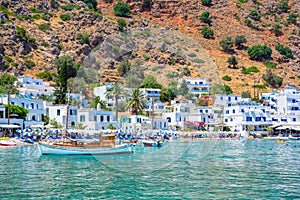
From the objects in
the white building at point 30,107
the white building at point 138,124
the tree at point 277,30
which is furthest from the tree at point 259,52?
the white building at point 30,107

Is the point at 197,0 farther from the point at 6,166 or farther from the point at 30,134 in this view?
the point at 6,166

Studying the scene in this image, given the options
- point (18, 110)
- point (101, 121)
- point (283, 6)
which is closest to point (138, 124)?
point (101, 121)

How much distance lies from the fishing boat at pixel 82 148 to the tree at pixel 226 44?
85.1 metres

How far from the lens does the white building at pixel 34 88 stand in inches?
2867

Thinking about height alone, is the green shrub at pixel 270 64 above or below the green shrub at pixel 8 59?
above

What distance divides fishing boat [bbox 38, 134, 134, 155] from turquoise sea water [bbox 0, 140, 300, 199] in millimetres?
2921

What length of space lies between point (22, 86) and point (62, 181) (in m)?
53.4

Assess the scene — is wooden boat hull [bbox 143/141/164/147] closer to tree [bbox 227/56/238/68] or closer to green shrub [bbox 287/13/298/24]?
tree [bbox 227/56/238/68]

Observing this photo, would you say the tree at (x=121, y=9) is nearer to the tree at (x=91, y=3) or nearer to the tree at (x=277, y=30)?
the tree at (x=91, y=3)

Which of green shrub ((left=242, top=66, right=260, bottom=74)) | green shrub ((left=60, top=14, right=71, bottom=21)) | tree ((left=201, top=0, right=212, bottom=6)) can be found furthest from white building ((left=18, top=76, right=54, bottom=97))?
tree ((left=201, top=0, right=212, bottom=6))

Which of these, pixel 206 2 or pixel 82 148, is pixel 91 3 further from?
pixel 82 148

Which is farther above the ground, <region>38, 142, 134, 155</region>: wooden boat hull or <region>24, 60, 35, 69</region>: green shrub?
<region>24, 60, 35, 69</region>: green shrub

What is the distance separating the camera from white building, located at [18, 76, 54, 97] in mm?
72812

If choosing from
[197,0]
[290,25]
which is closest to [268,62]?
[290,25]
